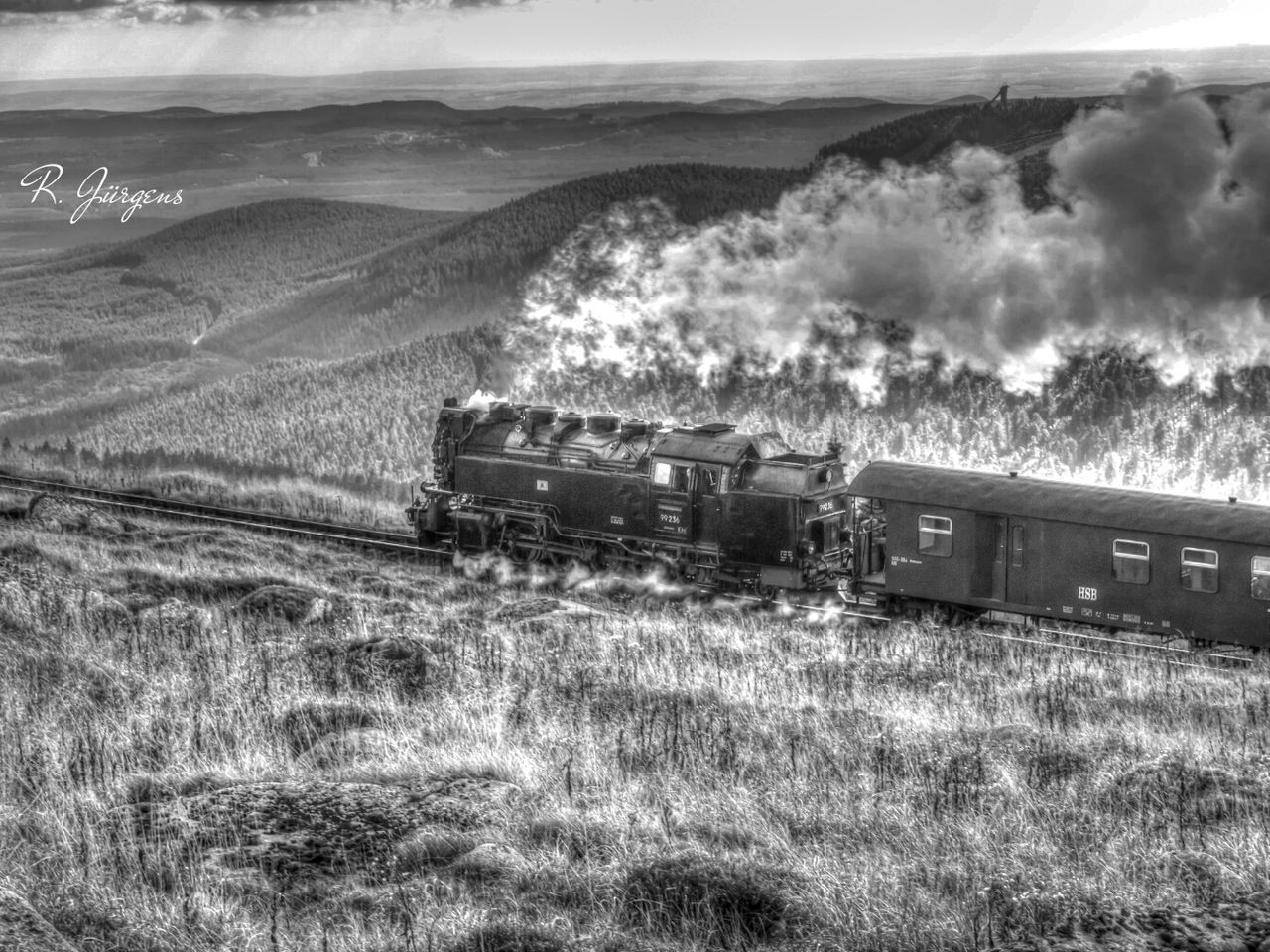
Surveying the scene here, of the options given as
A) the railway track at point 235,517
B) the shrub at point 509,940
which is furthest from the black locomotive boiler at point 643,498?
the shrub at point 509,940

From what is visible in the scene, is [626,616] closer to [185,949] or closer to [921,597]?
[921,597]

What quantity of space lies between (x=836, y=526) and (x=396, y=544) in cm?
1089

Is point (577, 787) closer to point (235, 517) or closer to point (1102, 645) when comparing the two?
point (1102, 645)

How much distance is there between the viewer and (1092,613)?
807 inches

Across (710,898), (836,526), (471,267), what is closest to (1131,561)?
(836,526)

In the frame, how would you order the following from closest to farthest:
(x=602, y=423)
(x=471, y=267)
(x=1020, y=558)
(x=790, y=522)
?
1. (x=1020, y=558)
2. (x=790, y=522)
3. (x=602, y=423)
4. (x=471, y=267)

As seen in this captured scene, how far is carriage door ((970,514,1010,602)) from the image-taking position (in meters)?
21.2

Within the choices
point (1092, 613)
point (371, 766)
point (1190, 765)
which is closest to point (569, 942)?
point (371, 766)

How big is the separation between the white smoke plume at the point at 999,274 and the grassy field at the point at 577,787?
81.4ft

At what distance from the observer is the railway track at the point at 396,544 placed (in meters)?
19.5

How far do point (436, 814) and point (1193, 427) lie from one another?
117 feet

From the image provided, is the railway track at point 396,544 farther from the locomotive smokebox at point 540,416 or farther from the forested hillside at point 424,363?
the forested hillside at point 424,363

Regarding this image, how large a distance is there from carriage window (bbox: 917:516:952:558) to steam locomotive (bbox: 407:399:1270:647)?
33 mm

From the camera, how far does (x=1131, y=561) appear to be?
20.0 metres
